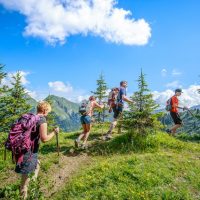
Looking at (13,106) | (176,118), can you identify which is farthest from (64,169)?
(13,106)

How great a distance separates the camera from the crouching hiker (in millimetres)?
8195

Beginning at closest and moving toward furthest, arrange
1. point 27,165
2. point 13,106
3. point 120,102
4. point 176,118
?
point 27,165
point 120,102
point 176,118
point 13,106

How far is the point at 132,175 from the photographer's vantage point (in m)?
11.4

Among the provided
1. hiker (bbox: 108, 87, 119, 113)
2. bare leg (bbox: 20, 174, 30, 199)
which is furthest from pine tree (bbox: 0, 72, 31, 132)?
bare leg (bbox: 20, 174, 30, 199)

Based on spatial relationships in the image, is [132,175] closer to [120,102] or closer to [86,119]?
[86,119]

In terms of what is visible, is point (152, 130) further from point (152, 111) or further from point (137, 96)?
point (137, 96)

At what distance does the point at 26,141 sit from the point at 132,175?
188 inches

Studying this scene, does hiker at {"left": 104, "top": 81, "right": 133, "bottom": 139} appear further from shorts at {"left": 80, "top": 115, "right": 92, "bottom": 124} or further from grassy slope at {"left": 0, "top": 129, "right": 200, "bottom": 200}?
shorts at {"left": 80, "top": 115, "right": 92, "bottom": 124}

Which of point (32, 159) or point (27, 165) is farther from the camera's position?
point (32, 159)

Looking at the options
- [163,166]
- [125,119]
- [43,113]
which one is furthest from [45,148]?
[43,113]

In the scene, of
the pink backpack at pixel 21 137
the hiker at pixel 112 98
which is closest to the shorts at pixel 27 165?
the pink backpack at pixel 21 137

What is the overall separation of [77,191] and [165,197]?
3.08m

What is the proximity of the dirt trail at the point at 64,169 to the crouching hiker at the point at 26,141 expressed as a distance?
10.3ft

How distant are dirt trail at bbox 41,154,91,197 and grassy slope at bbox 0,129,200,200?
147 mm
